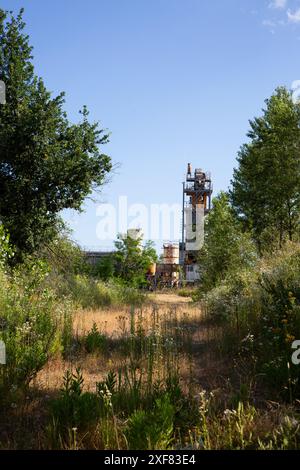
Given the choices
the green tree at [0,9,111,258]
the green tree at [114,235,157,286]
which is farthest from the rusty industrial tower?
the green tree at [0,9,111,258]

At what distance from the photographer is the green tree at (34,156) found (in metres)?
13.2

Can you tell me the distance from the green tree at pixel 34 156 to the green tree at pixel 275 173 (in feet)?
24.7

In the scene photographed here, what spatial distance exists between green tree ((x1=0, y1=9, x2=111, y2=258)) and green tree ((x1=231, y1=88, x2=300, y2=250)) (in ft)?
24.7

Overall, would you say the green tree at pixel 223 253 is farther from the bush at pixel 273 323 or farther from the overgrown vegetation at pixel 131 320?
the bush at pixel 273 323

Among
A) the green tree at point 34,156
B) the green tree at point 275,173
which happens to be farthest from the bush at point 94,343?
the green tree at point 275,173

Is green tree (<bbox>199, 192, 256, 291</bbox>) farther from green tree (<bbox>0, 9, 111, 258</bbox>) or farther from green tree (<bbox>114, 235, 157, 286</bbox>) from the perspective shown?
green tree (<bbox>114, 235, 157, 286</bbox>)

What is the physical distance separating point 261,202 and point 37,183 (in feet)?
42.6

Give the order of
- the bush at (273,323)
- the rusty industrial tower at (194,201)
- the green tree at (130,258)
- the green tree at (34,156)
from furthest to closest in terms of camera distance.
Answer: the rusty industrial tower at (194,201)
the green tree at (130,258)
the green tree at (34,156)
the bush at (273,323)

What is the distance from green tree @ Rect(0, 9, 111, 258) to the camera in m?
13.2

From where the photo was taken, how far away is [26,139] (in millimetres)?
13195

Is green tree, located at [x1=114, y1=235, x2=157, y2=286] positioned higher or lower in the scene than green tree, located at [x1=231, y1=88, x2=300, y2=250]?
lower

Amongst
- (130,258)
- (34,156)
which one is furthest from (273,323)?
(130,258)

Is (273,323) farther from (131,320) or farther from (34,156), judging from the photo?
(34,156)
